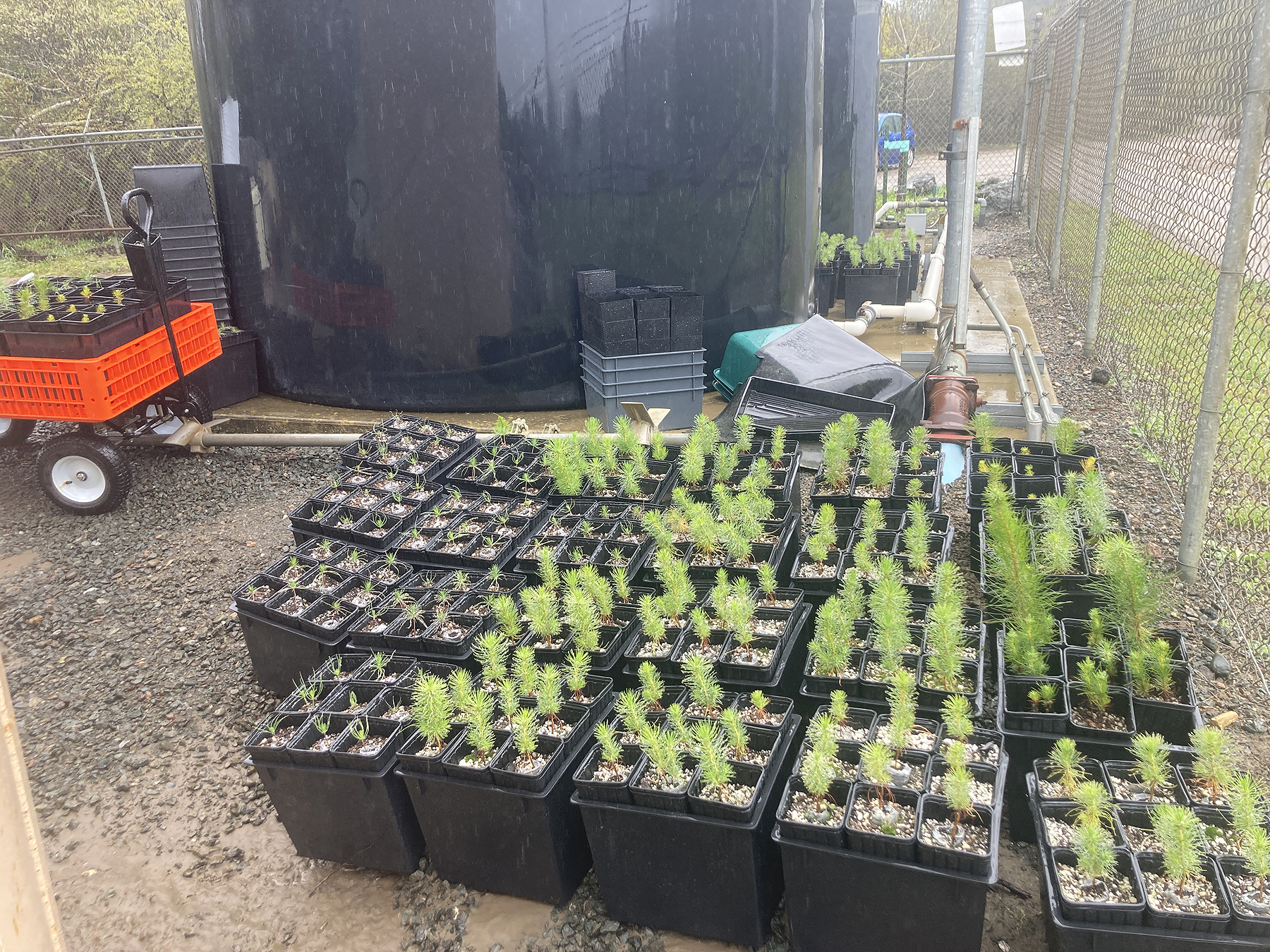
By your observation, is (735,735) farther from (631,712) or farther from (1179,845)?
(1179,845)

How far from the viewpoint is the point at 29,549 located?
213 inches

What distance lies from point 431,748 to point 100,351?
3.88m

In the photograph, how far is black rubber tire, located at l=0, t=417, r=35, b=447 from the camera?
6.33 m

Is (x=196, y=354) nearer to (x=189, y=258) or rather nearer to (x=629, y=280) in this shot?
(x=189, y=258)

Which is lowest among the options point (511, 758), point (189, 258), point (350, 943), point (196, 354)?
point (350, 943)

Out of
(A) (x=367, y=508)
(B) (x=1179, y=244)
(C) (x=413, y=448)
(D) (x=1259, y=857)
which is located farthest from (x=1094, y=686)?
(B) (x=1179, y=244)

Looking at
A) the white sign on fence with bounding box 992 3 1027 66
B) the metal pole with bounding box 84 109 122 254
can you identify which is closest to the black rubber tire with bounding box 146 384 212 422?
the white sign on fence with bounding box 992 3 1027 66

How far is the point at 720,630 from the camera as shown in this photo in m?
3.28

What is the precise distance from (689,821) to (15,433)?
20.7 ft

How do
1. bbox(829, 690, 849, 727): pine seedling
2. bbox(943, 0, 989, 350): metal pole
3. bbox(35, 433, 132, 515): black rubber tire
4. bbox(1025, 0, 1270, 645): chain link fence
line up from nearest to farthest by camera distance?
bbox(829, 690, 849, 727): pine seedling < bbox(1025, 0, 1270, 645): chain link fence < bbox(35, 433, 132, 515): black rubber tire < bbox(943, 0, 989, 350): metal pole

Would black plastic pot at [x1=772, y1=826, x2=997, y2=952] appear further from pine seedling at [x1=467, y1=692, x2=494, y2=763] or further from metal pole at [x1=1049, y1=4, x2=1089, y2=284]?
metal pole at [x1=1049, y1=4, x2=1089, y2=284]

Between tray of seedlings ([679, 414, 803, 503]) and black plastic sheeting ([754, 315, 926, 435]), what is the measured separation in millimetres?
825

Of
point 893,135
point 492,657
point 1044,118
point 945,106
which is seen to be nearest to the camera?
point 492,657

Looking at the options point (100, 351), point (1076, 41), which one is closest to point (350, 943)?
point (100, 351)
